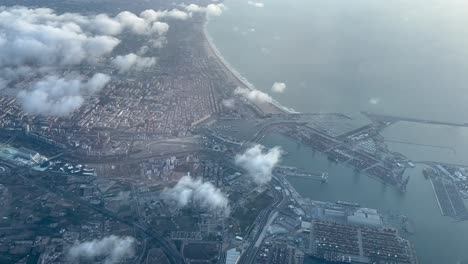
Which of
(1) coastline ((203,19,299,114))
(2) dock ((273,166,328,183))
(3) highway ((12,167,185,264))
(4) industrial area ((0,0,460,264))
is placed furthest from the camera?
(1) coastline ((203,19,299,114))

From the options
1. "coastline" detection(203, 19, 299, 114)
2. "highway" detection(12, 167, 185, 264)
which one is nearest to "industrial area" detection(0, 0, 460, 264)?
"highway" detection(12, 167, 185, 264)

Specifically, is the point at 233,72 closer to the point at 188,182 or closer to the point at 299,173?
the point at 299,173

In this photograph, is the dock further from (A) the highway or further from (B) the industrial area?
(A) the highway

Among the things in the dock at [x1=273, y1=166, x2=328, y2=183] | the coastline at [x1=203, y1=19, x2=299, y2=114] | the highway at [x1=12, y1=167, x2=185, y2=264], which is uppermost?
the coastline at [x1=203, y1=19, x2=299, y2=114]

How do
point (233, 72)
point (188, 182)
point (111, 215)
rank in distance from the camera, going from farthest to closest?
point (233, 72), point (188, 182), point (111, 215)

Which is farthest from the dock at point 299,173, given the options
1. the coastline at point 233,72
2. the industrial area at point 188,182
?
the coastline at point 233,72

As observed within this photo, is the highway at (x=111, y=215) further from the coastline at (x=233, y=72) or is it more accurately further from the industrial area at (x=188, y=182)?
the coastline at (x=233, y=72)

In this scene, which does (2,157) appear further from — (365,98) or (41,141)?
(365,98)

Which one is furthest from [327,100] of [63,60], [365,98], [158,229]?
[63,60]

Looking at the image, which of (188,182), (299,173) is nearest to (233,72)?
(299,173)
